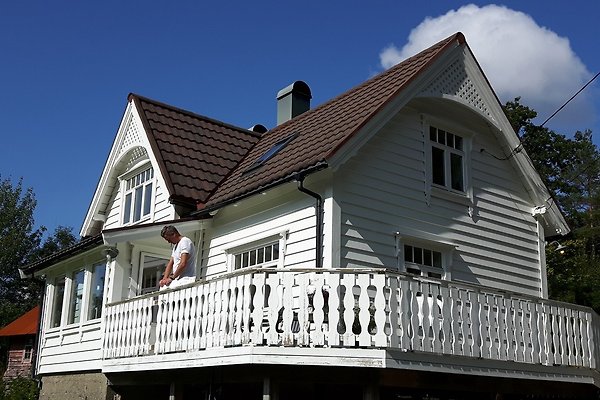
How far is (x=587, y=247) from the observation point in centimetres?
4612

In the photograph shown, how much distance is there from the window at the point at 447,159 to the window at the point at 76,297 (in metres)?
8.52

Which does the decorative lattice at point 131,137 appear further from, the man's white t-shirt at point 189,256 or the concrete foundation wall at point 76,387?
the man's white t-shirt at point 189,256

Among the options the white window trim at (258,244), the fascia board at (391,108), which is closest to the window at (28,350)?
the white window trim at (258,244)

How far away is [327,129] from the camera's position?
1445 cm

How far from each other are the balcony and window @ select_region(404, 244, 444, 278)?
235cm

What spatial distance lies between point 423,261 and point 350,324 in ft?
15.4

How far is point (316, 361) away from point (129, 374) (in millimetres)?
5308

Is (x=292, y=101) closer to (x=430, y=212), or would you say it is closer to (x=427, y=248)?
(x=430, y=212)

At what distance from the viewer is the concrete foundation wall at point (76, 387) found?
14611 mm

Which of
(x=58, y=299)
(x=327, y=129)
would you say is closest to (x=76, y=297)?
(x=58, y=299)

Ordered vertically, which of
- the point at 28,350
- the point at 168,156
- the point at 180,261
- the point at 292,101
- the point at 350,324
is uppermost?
the point at 292,101

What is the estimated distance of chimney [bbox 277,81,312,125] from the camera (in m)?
20.8

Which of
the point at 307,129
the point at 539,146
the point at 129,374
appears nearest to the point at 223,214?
the point at 307,129

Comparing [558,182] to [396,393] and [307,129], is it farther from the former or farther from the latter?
[396,393]
